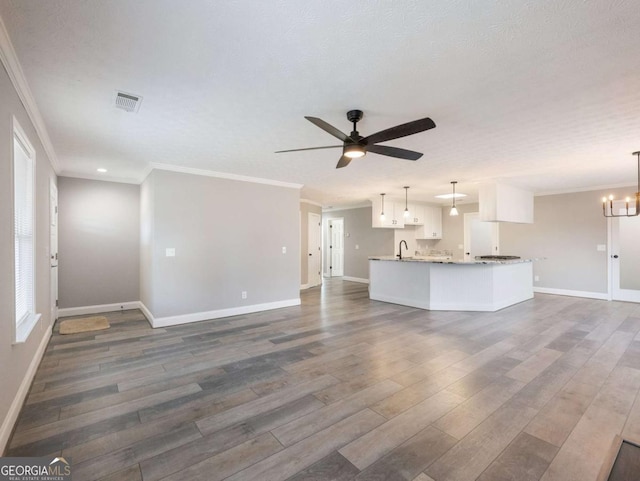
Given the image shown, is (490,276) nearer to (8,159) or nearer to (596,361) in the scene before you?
(596,361)

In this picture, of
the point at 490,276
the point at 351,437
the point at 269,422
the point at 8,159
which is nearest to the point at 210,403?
the point at 269,422

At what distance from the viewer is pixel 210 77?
7.30ft

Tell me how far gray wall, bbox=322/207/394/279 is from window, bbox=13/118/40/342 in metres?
7.86

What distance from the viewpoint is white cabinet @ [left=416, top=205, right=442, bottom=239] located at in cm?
940

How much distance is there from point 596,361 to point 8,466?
5.01m

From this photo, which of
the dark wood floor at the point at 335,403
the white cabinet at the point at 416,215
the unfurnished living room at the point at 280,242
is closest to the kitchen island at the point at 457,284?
the unfurnished living room at the point at 280,242

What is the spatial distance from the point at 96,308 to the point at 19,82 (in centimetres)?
447

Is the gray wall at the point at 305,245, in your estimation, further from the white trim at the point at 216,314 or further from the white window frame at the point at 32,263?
the white window frame at the point at 32,263

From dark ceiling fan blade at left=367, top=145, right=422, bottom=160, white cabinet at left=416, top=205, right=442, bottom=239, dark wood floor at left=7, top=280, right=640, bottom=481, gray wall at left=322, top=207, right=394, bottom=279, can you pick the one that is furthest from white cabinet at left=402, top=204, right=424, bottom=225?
dark ceiling fan blade at left=367, top=145, right=422, bottom=160

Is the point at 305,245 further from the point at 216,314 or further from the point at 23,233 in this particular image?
the point at 23,233

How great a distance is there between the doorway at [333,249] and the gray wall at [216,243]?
189 inches

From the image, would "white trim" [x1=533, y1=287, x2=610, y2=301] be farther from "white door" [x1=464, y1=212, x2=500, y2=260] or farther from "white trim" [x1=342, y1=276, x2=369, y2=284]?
"white trim" [x1=342, y1=276, x2=369, y2=284]

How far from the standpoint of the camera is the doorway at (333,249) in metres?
11.0

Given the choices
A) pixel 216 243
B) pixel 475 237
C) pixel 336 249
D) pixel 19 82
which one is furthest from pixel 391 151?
pixel 336 249
